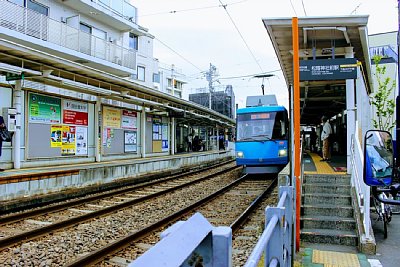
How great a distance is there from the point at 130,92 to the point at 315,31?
10.1 meters

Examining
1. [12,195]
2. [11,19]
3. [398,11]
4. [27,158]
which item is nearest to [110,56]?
[11,19]

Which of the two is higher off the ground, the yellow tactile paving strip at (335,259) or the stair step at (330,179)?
the stair step at (330,179)

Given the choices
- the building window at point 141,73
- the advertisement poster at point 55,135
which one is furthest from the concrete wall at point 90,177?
the building window at point 141,73

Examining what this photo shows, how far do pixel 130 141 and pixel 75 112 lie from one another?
13.9ft

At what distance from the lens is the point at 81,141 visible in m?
15.5

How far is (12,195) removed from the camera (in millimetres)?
9242

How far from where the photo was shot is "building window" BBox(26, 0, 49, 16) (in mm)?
16666

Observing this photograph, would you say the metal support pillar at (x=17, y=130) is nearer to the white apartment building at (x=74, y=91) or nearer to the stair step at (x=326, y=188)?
the white apartment building at (x=74, y=91)

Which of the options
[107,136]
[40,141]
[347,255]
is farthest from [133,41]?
[347,255]

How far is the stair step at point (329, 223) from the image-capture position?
591cm

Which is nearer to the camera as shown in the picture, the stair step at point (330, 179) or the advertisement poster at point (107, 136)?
the stair step at point (330, 179)

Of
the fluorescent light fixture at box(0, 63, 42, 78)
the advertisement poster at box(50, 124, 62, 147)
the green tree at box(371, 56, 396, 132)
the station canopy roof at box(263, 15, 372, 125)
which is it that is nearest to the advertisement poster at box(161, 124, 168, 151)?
the advertisement poster at box(50, 124, 62, 147)

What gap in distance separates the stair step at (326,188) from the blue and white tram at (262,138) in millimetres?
6282

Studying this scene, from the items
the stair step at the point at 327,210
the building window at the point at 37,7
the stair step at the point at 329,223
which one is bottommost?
the stair step at the point at 329,223
